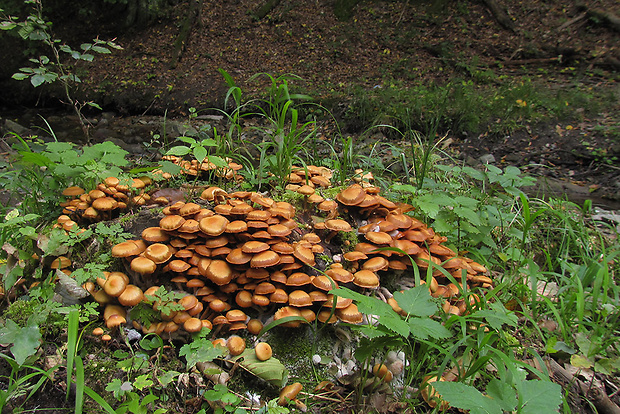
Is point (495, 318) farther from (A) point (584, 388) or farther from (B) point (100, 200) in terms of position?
(B) point (100, 200)

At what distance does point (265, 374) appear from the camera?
198 centimetres

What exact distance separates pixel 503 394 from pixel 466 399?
0.25 m

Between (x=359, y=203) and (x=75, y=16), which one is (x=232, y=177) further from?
(x=75, y=16)

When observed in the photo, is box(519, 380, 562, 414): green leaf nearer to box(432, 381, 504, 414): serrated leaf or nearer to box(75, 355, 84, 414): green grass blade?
box(432, 381, 504, 414): serrated leaf

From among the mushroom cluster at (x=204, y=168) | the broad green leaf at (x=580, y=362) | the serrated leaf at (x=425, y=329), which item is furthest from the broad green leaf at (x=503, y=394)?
the mushroom cluster at (x=204, y=168)

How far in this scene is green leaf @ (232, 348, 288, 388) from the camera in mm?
1976

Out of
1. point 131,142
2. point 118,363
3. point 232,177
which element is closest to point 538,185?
point 232,177

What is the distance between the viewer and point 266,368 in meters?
1.99

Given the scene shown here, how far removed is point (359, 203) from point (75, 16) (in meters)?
15.3

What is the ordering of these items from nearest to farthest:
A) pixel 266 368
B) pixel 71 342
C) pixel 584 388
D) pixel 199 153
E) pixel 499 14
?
pixel 71 342, pixel 266 368, pixel 584 388, pixel 199 153, pixel 499 14

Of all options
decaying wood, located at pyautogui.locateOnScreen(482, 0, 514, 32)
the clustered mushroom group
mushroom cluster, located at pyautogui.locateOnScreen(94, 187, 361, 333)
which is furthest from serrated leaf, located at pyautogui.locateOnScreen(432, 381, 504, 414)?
decaying wood, located at pyautogui.locateOnScreen(482, 0, 514, 32)

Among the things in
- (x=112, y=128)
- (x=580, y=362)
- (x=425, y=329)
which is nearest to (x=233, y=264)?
(x=425, y=329)

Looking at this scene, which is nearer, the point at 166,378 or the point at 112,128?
the point at 166,378

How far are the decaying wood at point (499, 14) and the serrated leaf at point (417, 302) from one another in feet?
44.8
